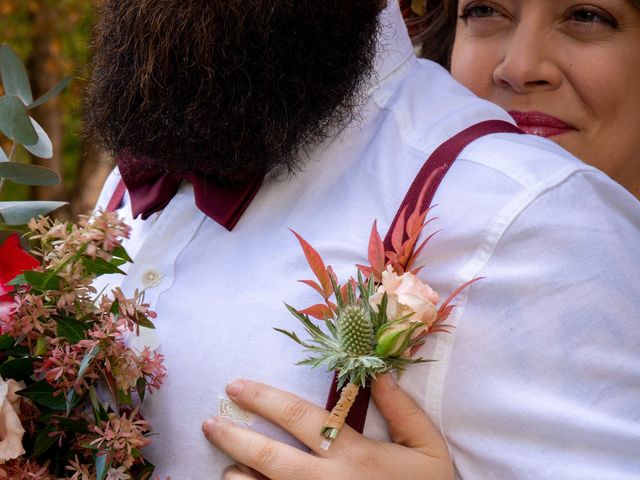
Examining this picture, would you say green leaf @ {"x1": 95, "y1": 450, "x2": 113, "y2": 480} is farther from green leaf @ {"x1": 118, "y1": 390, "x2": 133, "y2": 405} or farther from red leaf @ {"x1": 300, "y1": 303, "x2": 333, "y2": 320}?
red leaf @ {"x1": 300, "y1": 303, "x2": 333, "y2": 320}

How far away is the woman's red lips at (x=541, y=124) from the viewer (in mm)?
2537

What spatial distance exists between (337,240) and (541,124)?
3.00 feet

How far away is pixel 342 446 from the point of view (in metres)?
1.73

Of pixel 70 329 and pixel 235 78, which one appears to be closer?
pixel 70 329

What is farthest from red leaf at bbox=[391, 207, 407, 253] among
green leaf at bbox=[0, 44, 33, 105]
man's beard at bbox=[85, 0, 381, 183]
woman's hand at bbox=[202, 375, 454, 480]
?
green leaf at bbox=[0, 44, 33, 105]

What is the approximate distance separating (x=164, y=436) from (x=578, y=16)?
1.48m

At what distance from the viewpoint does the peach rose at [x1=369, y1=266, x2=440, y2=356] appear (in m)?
1.64

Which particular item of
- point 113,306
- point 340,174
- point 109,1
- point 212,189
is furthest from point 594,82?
point 113,306

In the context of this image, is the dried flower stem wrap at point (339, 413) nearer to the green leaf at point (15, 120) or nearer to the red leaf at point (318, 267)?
the red leaf at point (318, 267)

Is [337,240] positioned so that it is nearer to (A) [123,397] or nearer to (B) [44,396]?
(A) [123,397]

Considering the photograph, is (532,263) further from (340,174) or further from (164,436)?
(164,436)

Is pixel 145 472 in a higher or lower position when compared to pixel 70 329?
lower

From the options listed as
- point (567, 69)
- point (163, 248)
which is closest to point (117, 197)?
point (163, 248)

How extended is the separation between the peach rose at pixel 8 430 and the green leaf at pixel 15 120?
0.46m
